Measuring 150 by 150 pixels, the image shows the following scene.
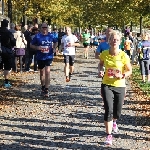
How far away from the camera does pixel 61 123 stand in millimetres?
8969

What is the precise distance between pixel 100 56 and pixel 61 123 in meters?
2.01

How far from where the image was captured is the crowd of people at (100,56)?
7.45 meters

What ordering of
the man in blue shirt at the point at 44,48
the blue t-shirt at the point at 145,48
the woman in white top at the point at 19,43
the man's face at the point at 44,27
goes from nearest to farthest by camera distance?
the man's face at the point at 44,27 → the man in blue shirt at the point at 44,48 → the blue t-shirt at the point at 145,48 → the woman in white top at the point at 19,43

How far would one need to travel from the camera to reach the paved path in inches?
291

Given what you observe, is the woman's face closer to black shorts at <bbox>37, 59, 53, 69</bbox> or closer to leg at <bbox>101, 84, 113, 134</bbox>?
leg at <bbox>101, 84, 113, 134</bbox>

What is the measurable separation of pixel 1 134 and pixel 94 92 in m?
5.65

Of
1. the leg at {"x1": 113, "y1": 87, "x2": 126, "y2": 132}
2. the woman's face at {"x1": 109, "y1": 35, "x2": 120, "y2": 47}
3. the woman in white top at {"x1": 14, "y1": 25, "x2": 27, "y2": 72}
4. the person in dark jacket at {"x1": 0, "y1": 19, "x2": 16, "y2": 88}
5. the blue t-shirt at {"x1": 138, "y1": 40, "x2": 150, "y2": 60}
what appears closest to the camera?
the woman's face at {"x1": 109, "y1": 35, "x2": 120, "y2": 47}

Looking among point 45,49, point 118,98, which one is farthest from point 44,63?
point 118,98

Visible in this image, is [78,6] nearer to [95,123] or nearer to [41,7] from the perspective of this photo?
[41,7]

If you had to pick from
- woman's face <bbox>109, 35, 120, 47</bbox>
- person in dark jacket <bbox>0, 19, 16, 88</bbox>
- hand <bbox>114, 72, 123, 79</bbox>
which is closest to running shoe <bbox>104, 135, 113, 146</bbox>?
hand <bbox>114, 72, 123, 79</bbox>

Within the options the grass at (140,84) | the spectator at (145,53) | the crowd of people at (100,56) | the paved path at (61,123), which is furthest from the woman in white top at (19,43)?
the spectator at (145,53)

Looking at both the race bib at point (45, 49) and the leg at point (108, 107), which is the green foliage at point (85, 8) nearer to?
the race bib at point (45, 49)

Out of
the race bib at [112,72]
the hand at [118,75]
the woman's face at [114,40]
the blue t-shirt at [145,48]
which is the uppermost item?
the woman's face at [114,40]

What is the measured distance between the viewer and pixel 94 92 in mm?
13250
